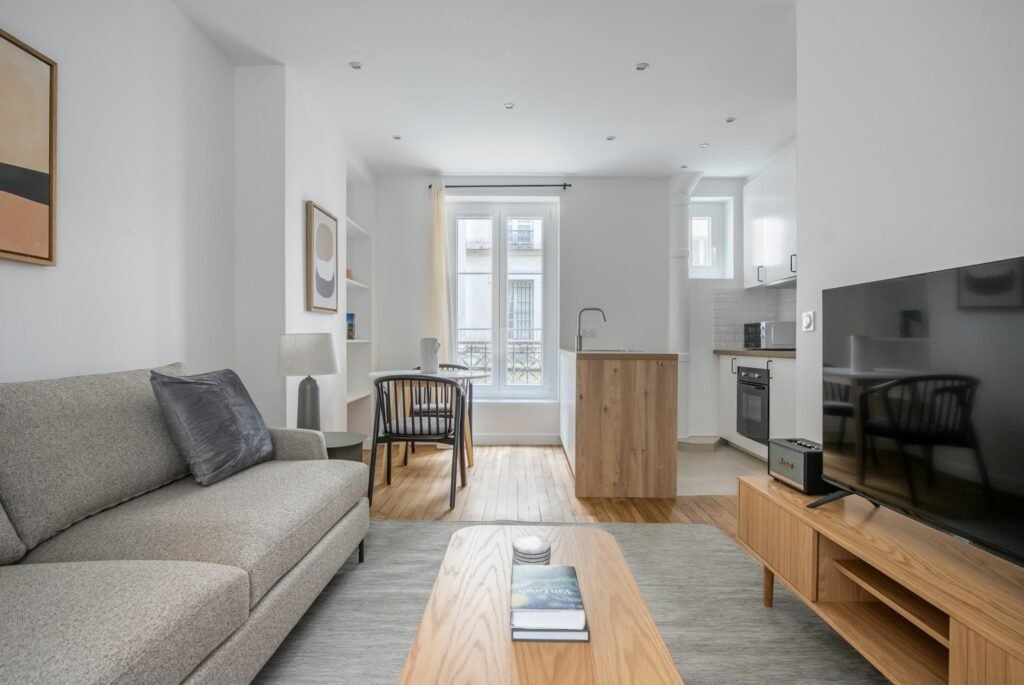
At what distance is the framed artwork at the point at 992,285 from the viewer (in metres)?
1.10

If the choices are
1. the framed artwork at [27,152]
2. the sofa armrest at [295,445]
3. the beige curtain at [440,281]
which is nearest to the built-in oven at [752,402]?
the beige curtain at [440,281]

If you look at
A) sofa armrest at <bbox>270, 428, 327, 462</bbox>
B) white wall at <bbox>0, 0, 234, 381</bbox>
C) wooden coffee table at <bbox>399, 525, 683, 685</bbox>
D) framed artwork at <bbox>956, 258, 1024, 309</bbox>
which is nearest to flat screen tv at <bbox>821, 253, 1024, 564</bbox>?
framed artwork at <bbox>956, 258, 1024, 309</bbox>

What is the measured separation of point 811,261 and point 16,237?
3.11m

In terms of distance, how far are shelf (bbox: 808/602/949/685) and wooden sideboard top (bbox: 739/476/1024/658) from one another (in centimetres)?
22

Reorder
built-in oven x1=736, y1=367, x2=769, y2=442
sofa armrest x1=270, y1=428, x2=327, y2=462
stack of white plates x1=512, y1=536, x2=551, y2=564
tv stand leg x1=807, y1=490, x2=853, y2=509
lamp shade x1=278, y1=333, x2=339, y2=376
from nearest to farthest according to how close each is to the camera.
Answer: stack of white plates x1=512, y1=536, x2=551, y2=564, tv stand leg x1=807, y1=490, x2=853, y2=509, sofa armrest x1=270, y1=428, x2=327, y2=462, lamp shade x1=278, y1=333, x2=339, y2=376, built-in oven x1=736, y1=367, x2=769, y2=442

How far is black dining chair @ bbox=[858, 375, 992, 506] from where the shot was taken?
124 cm

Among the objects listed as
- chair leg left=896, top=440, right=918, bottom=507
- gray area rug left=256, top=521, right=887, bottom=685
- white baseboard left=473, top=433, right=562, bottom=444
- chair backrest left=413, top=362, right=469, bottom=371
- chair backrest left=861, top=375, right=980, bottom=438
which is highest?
chair backrest left=861, top=375, right=980, bottom=438

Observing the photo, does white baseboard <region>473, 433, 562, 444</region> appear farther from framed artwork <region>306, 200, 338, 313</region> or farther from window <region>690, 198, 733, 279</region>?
window <region>690, 198, 733, 279</region>

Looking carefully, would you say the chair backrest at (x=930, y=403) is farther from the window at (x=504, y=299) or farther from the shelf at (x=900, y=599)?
the window at (x=504, y=299)

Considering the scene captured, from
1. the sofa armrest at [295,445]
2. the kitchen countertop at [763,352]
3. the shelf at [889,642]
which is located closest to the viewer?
the shelf at [889,642]

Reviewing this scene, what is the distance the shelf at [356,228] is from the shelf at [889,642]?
4.06m

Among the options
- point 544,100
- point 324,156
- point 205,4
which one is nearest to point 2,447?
point 205,4

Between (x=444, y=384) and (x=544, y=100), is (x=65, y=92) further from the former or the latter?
(x=544, y=100)

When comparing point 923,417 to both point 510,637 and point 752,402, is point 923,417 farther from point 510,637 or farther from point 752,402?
point 752,402
